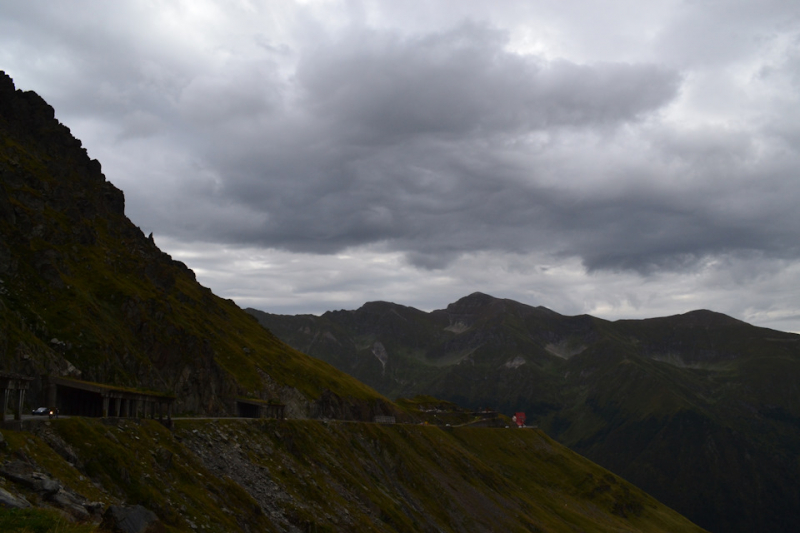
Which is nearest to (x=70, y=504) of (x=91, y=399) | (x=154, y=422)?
(x=154, y=422)

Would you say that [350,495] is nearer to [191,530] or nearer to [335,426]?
[335,426]

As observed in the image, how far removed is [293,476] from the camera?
93688mm

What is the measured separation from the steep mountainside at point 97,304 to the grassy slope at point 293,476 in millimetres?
24325

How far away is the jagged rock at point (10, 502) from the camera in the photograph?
1190 inches

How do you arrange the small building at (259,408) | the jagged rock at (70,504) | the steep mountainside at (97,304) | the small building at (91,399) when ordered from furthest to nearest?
1. the small building at (259,408)
2. the steep mountainside at (97,304)
3. the small building at (91,399)
4. the jagged rock at (70,504)

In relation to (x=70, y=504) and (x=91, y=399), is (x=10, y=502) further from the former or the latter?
(x=91, y=399)

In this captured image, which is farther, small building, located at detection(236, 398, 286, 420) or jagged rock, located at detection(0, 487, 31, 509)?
small building, located at detection(236, 398, 286, 420)

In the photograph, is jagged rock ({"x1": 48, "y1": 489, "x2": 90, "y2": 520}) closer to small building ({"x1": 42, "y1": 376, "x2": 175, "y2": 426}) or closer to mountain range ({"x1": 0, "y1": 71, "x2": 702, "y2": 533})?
mountain range ({"x1": 0, "y1": 71, "x2": 702, "y2": 533})

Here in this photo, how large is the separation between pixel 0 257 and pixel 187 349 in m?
42.1

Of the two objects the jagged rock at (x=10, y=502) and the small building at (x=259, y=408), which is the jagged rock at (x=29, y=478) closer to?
the jagged rock at (x=10, y=502)

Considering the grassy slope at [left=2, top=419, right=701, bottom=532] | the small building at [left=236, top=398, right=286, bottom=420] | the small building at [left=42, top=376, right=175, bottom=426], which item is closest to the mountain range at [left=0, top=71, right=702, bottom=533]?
the grassy slope at [left=2, top=419, right=701, bottom=532]

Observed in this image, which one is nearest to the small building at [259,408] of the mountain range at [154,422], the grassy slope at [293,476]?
the mountain range at [154,422]

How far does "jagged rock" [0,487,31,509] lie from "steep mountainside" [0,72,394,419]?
180 feet

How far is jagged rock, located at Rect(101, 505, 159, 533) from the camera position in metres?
31.2
